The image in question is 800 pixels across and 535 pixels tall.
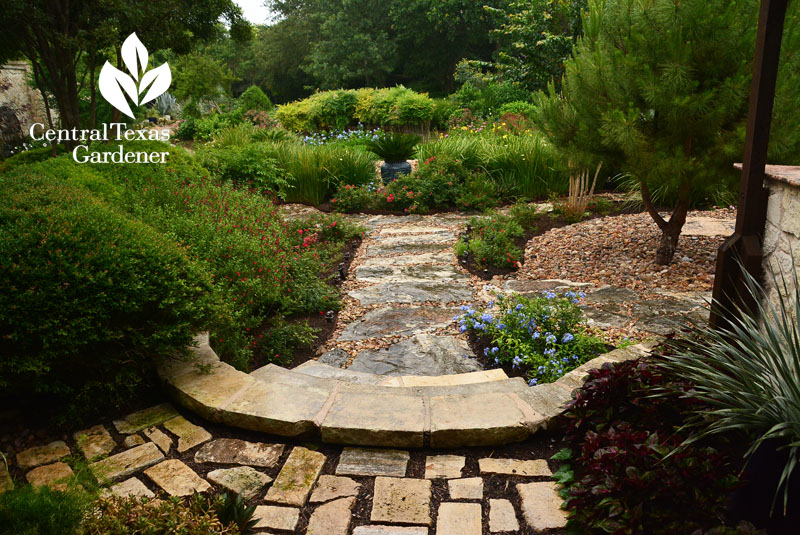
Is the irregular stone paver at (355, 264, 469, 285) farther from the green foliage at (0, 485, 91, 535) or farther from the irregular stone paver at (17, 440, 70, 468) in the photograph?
the green foliage at (0, 485, 91, 535)

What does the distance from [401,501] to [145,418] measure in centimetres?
124

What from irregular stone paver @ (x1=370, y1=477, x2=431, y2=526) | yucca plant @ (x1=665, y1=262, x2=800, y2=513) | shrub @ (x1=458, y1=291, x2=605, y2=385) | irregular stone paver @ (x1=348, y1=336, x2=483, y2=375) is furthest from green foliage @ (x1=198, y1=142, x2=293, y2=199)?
yucca plant @ (x1=665, y1=262, x2=800, y2=513)

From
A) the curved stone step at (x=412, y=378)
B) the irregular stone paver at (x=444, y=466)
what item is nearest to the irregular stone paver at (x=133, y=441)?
the curved stone step at (x=412, y=378)

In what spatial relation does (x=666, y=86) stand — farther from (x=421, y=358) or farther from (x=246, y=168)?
(x=246, y=168)

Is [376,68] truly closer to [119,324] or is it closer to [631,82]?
[631,82]

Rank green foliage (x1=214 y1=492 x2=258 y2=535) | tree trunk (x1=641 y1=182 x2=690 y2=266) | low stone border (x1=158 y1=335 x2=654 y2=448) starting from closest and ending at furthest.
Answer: green foliage (x1=214 y1=492 x2=258 y2=535)
low stone border (x1=158 y1=335 x2=654 y2=448)
tree trunk (x1=641 y1=182 x2=690 y2=266)

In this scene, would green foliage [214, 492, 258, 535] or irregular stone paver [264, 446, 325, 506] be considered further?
irregular stone paver [264, 446, 325, 506]

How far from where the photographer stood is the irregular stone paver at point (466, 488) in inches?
76.7

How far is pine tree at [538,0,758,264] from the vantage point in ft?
11.8

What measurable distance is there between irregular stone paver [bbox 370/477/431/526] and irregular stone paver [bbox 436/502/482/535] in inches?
1.9

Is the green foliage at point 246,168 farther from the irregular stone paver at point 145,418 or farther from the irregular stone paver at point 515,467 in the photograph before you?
the irregular stone paver at point 515,467

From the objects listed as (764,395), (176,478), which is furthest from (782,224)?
(176,478)

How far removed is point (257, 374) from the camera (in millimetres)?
2674

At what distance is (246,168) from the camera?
6957 mm
